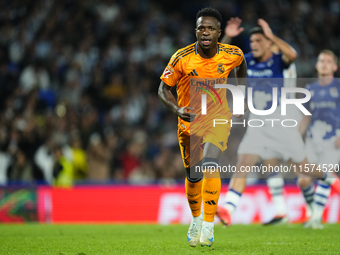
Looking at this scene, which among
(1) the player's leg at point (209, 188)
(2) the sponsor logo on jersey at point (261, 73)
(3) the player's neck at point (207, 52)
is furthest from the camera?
(2) the sponsor logo on jersey at point (261, 73)

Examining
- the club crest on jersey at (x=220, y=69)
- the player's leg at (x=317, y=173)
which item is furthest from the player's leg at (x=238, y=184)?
the club crest on jersey at (x=220, y=69)

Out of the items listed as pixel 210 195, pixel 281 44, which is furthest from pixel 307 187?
pixel 210 195

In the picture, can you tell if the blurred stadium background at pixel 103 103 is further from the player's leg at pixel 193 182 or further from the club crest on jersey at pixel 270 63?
the player's leg at pixel 193 182

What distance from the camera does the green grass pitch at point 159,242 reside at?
5.23 meters

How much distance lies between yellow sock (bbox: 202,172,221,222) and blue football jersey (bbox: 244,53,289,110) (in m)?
2.81

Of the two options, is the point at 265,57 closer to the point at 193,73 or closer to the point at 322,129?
the point at 322,129

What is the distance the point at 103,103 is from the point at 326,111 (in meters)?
7.35

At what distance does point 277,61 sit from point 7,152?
277 inches

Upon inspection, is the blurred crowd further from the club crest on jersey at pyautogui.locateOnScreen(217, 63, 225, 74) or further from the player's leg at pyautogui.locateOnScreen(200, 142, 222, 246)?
the club crest on jersey at pyautogui.locateOnScreen(217, 63, 225, 74)

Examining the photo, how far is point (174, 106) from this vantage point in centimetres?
526

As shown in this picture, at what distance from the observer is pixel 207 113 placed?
5625mm

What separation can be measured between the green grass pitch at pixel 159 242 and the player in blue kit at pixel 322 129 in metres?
0.69

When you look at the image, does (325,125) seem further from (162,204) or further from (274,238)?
(162,204)

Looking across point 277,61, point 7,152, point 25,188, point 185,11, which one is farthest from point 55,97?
point 277,61
